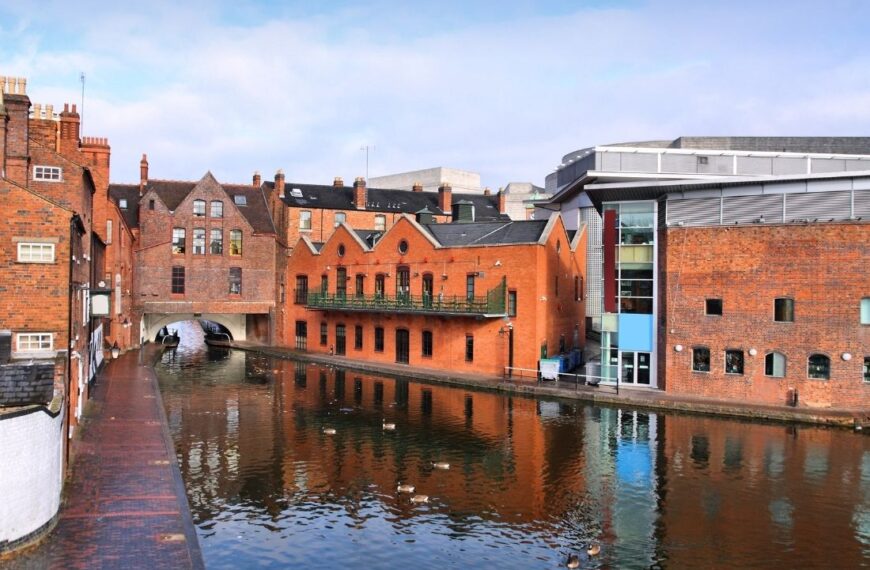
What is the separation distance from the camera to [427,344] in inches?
1501

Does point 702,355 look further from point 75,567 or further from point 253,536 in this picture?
point 75,567

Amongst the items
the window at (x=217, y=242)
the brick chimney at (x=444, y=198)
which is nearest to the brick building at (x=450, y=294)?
the window at (x=217, y=242)

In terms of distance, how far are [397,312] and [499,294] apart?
663 cm

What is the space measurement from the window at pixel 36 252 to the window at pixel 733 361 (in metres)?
23.7

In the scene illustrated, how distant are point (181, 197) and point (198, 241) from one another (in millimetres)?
4134

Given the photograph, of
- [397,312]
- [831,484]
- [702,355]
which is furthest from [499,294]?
[831,484]

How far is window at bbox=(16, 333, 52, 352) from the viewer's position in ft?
54.1

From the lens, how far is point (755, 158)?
106 feet

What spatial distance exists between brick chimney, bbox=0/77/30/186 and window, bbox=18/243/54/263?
264 inches

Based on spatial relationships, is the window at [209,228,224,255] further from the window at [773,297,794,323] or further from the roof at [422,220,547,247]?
the window at [773,297,794,323]

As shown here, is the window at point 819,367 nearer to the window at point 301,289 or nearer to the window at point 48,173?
the window at point 48,173

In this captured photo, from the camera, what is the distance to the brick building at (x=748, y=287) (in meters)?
25.3

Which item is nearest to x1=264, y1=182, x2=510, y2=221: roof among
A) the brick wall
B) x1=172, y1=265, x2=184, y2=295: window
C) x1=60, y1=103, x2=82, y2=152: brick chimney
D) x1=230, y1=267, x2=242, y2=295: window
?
x1=230, y1=267, x2=242, y2=295: window

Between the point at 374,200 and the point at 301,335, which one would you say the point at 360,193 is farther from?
the point at 301,335
